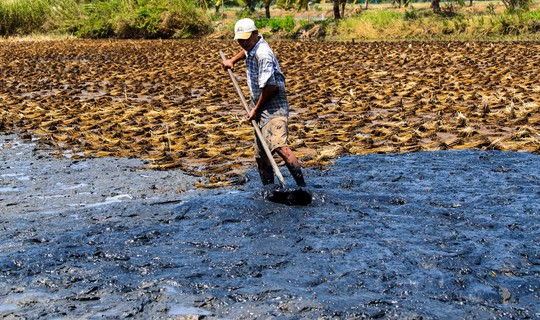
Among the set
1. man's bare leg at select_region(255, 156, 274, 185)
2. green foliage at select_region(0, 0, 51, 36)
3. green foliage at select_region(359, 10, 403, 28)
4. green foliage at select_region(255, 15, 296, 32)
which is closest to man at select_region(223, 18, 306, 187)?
man's bare leg at select_region(255, 156, 274, 185)

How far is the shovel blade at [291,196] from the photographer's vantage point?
242 inches

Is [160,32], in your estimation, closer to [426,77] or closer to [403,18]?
[403,18]

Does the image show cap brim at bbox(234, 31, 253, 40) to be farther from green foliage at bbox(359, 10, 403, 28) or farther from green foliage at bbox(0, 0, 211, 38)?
green foliage at bbox(0, 0, 211, 38)

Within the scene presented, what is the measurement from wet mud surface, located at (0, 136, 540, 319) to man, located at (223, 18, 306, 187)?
0.53 m

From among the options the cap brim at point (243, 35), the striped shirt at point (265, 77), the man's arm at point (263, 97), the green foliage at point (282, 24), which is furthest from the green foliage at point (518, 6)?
the cap brim at point (243, 35)

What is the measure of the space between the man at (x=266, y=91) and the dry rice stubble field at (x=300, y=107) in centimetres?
107

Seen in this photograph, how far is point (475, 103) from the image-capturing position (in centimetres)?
1109

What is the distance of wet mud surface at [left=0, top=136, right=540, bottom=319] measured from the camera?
4.30 metres

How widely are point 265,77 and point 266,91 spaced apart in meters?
0.13

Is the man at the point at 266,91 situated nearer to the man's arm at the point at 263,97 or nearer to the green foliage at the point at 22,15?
the man's arm at the point at 263,97

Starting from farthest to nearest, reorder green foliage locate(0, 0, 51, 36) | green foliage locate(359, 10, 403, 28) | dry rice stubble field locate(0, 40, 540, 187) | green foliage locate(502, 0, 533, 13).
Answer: green foliage locate(0, 0, 51, 36) → green foliage locate(359, 10, 403, 28) → green foliage locate(502, 0, 533, 13) → dry rice stubble field locate(0, 40, 540, 187)

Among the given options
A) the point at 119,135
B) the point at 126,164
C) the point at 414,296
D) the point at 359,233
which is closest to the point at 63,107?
the point at 119,135

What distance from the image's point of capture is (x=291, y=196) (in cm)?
616

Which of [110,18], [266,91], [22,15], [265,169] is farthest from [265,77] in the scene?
[22,15]
